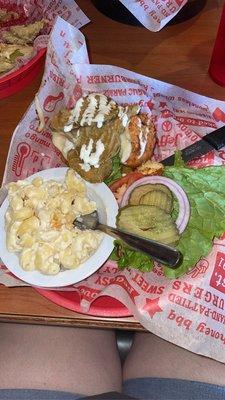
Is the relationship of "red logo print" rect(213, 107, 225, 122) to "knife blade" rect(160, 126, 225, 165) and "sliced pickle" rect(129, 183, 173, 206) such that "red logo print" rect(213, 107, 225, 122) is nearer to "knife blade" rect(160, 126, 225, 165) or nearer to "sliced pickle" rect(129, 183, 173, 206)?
"knife blade" rect(160, 126, 225, 165)

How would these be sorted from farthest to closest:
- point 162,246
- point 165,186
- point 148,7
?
1. point 148,7
2. point 165,186
3. point 162,246

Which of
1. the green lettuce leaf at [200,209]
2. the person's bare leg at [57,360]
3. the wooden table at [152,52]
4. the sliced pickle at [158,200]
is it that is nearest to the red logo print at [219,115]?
the wooden table at [152,52]

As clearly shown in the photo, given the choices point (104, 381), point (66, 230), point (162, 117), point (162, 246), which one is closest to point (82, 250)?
point (66, 230)

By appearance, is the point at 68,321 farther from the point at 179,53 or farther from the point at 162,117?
the point at 179,53

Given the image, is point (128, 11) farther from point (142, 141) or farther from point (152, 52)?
point (142, 141)

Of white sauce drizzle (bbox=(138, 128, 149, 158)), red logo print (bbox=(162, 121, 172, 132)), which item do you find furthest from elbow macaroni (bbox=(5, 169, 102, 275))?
red logo print (bbox=(162, 121, 172, 132))

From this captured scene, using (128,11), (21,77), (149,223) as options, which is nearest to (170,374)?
(149,223)
